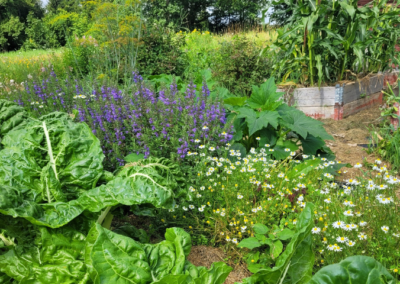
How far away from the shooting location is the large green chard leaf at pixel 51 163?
6.47 ft

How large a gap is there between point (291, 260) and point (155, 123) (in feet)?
5.20

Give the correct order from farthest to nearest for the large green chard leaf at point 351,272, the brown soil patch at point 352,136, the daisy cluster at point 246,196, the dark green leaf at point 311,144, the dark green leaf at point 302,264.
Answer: the brown soil patch at point 352,136 → the dark green leaf at point 311,144 → the daisy cluster at point 246,196 → the dark green leaf at point 302,264 → the large green chard leaf at point 351,272

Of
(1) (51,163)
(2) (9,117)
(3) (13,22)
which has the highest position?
(3) (13,22)

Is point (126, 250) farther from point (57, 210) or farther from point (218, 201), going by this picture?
point (218, 201)

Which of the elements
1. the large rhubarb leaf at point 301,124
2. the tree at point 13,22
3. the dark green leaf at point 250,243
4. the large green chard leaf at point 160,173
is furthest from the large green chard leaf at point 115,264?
the tree at point 13,22

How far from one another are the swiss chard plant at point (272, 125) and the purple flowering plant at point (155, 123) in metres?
0.37

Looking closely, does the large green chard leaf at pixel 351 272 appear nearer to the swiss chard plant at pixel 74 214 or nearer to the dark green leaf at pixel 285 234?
the swiss chard plant at pixel 74 214

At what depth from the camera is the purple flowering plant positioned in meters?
2.81

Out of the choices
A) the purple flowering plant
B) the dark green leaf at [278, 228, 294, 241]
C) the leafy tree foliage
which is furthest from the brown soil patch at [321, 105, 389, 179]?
the leafy tree foliage

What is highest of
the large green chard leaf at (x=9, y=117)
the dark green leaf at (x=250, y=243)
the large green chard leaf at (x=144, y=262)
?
the large green chard leaf at (x=9, y=117)

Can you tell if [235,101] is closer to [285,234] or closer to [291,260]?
[285,234]

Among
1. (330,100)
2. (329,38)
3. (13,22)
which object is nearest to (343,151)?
(330,100)

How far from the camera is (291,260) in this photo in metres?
1.69

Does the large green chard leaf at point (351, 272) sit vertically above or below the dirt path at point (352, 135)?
above
